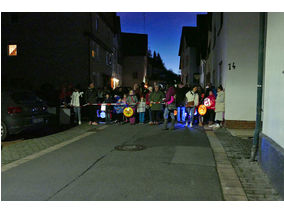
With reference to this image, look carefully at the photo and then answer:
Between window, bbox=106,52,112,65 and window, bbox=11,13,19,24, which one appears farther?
window, bbox=106,52,112,65

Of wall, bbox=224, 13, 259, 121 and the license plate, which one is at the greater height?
wall, bbox=224, 13, 259, 121

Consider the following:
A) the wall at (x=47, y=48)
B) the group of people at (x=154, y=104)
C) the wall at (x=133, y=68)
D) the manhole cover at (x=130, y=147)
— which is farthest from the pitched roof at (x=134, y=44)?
the manhole cover at (x=130, y=147)

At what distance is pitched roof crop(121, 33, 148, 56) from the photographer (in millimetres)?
44906

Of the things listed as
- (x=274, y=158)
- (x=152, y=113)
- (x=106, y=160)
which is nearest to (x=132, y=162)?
(x=106, y=160)

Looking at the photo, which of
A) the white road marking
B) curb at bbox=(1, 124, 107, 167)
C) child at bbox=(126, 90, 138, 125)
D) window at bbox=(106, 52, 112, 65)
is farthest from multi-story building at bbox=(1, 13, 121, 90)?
the white road marking

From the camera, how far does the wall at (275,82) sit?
15.6 feet

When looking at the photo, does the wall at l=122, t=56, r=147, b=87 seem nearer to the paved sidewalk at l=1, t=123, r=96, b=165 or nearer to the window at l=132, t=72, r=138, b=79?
the window at l=132, t=72, r=138, b=79

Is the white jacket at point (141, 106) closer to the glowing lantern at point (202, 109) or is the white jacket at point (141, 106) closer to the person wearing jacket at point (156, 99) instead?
the person wearing jacket at point (156, 99)

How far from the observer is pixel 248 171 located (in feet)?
18.6

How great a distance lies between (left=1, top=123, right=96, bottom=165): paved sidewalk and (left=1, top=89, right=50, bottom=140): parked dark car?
0.46 metres

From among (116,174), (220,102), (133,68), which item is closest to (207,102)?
(220,102)

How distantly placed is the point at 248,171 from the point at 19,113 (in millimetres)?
6465

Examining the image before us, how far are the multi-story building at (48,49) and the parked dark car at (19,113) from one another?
43.6 feet

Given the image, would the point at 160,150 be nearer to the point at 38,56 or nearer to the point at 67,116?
the point at 67,116
